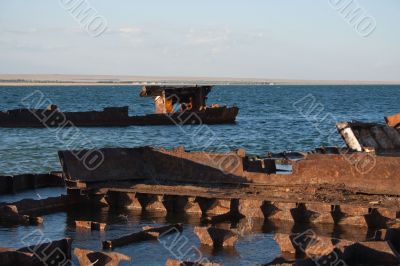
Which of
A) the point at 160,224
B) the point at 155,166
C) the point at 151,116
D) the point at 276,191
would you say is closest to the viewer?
the point at 160,224

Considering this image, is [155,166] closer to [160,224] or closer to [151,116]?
[160,224]

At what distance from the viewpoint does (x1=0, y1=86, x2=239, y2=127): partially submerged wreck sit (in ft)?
177

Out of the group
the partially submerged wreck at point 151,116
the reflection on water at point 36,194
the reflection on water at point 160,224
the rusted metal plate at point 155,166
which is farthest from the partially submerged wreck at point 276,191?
the partially submerged wreck at point 151,116

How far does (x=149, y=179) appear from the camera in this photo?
68.8 feet

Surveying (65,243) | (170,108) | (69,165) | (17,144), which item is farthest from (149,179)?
(170,108)

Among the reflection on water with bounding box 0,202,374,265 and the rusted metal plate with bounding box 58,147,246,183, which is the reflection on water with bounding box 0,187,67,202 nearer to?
the rusted metal plate with bounding box 58,147,246,183

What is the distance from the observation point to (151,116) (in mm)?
56969

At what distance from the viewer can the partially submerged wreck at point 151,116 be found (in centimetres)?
5384

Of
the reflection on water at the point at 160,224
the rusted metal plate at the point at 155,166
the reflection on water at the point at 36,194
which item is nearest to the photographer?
the reflection on water at the point at 160,224

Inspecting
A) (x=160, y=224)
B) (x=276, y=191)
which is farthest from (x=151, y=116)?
(x=160, y=224)

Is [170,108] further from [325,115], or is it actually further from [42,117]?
[325,115]

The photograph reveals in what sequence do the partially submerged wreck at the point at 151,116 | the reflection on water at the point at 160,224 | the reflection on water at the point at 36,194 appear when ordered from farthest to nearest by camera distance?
the partially submerged wreck at the point at 151,116 → the reflection on water at the point at 36,194 → the reflection on water at the point at 160,224

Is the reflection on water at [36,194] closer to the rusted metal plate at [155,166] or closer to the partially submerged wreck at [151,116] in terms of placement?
the rusted metal plate at [155,166]

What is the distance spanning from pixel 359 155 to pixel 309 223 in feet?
8.62
